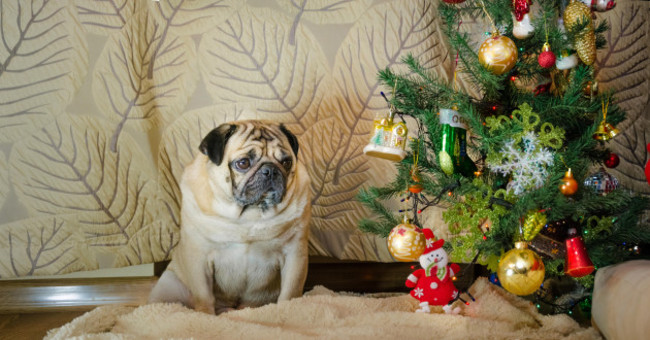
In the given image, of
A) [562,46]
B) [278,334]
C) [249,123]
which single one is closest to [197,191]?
[249,123]

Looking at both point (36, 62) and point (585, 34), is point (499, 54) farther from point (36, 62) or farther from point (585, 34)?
point (36, 62)

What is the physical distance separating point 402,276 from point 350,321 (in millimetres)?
669

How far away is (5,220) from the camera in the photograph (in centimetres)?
148

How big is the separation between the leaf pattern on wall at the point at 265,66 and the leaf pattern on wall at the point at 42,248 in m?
0.62

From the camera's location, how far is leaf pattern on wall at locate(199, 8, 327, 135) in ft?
5.31

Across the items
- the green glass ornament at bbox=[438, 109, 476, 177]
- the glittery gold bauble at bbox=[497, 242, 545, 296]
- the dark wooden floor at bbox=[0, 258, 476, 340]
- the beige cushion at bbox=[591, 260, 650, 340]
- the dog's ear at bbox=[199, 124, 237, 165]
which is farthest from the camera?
the dark wooden floor at bbox=[0, 258, 476, 340]

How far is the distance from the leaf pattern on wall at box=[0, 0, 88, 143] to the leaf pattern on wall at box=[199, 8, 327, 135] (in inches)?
15.5

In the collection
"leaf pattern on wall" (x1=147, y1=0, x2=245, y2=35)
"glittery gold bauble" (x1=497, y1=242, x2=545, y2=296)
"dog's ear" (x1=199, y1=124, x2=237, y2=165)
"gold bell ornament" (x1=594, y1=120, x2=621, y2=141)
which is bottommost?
"glittery gold bauble" (x1=497, y1=242, x2=545, y2=296)

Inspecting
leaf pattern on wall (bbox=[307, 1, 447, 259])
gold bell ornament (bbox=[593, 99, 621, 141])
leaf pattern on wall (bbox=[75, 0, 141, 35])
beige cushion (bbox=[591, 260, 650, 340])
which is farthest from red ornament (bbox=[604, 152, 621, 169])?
leaf pattern on wall (bbox=[75, 0, 141, 35])

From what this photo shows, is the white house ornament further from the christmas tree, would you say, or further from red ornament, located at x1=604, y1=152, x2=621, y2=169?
red ornament, located at x1=604, y1=152, x2=621, y2=169

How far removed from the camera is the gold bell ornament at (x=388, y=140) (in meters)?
1.17

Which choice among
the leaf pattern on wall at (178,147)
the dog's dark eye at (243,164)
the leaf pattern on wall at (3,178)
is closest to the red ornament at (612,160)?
the dog's dark eye at (243,164)

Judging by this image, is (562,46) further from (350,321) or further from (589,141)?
(350,321)

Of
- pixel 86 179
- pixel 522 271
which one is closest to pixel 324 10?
pixel 86 179
